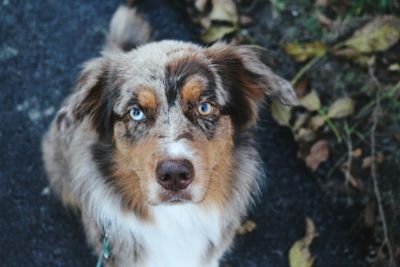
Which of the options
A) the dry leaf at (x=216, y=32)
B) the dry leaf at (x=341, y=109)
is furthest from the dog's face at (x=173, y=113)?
the dry leaf at (x=216, y=32)

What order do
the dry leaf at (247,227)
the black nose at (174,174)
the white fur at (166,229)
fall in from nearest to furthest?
the black nose at (174,174), the white fur at (166,229), the dry leaf at (247,227)

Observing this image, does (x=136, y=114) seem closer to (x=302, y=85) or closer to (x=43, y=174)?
(x=43, y=174)

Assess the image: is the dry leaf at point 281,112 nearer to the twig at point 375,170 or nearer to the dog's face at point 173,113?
the twig at point 375,170

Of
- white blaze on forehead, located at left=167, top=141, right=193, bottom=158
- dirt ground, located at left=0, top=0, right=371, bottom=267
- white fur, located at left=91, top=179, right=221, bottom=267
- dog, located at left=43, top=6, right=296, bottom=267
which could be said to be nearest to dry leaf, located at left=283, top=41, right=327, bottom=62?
dirt ground, located at left=0, top=0, right=371, bottom=267

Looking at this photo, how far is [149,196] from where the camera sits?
3.11 meters

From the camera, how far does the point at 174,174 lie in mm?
2926

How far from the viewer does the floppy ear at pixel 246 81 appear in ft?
11.2

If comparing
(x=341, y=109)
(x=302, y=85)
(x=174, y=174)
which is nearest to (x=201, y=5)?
(x=302, y=85)

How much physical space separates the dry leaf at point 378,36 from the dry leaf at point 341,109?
0.40 metres

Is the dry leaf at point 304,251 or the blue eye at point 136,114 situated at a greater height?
the blue eye at point 136,114

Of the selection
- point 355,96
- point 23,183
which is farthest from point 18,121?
point 355,96

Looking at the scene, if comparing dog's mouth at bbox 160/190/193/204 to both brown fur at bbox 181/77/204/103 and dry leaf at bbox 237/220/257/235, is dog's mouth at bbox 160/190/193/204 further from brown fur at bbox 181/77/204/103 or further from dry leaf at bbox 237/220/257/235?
dry leaf at bbox 237/220/257/235

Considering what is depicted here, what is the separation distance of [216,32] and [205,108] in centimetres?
170

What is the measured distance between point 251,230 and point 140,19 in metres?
1.69
